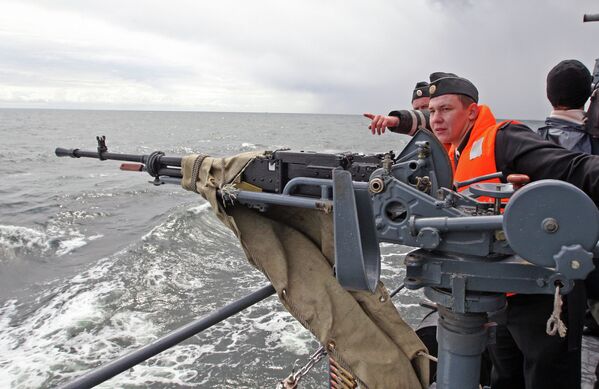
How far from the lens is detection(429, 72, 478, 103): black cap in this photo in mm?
2441

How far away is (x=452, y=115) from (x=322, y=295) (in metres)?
1.17

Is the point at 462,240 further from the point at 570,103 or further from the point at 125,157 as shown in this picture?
the point at 125,157

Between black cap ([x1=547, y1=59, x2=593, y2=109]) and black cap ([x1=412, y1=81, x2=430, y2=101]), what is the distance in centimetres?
94

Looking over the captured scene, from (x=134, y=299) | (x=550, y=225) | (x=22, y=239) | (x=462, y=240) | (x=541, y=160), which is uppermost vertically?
(x=541, y=160)

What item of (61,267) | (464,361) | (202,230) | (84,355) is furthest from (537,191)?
(202,230)

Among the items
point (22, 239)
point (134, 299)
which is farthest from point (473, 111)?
point (22, 239)

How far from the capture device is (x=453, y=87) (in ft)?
8.02

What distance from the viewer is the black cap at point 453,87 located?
2441 mm

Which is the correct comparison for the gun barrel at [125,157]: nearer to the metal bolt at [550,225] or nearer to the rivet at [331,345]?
the rivet at [331,345]

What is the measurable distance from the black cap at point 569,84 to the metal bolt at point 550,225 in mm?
1875

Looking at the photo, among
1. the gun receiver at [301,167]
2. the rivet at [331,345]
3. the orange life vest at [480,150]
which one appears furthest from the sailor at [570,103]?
the rivet at [331,345]

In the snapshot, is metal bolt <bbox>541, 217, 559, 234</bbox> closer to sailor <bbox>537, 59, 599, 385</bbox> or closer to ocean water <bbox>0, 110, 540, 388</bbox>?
sailor <bbox>537, 59, 599, 385</bbox>

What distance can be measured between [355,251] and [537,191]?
553mm

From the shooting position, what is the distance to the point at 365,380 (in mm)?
2139
